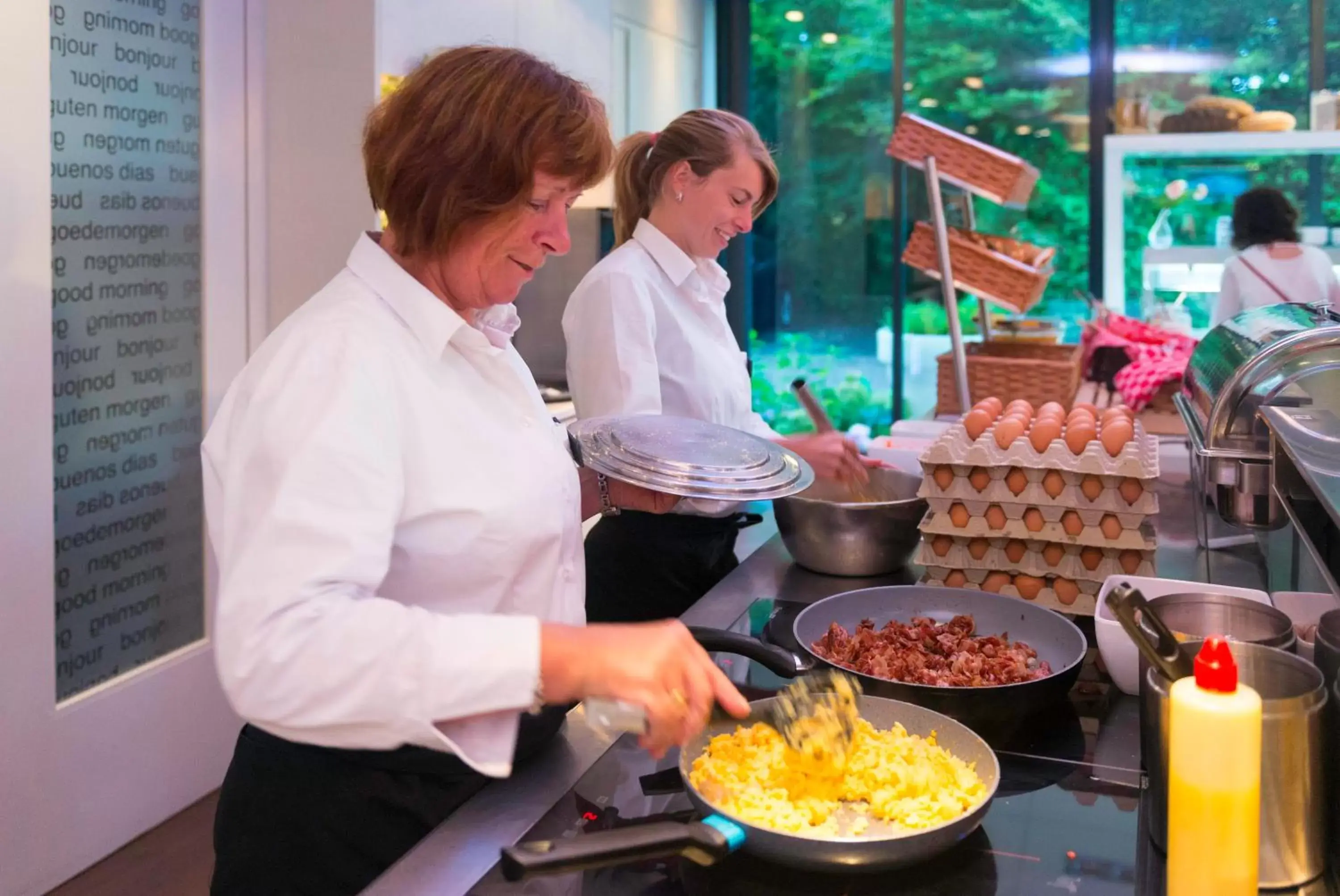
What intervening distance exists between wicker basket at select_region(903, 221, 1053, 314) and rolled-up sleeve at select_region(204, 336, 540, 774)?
2.61 m

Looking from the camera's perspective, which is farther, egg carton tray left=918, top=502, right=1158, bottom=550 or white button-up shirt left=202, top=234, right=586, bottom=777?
egg carton tray left=918, top=502, right=1158, bottom=550

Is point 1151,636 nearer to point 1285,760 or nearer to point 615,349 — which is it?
point 1285,760

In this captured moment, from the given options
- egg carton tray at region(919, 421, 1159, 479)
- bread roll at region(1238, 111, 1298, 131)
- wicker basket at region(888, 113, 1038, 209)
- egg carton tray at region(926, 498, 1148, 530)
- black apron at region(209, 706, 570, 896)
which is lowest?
black apron at region(209, 706, 570, 896)

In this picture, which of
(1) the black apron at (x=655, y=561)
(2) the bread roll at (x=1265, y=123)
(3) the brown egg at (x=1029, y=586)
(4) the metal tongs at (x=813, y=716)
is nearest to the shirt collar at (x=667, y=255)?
(1) the black apron at (x=655, y=561)

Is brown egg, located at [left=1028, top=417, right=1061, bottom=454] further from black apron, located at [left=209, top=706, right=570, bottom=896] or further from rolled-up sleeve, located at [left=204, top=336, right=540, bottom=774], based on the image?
rolled-up sleeve, located at [left=204, top=336, right=540, bottom=774]

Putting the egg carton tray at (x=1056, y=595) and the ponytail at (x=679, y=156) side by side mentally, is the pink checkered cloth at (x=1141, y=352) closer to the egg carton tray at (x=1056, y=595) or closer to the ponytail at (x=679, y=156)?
the ponytail at (x=679, y=156)

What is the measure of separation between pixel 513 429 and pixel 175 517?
6.64 feet

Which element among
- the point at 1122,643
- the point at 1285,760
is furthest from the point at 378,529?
the point at 1122,643

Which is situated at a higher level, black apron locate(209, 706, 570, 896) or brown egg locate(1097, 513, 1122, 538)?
brown egg locate(1097, 513, 1122, 538)

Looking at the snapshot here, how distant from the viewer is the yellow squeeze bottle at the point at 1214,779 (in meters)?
0.83

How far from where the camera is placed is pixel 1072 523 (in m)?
1.73

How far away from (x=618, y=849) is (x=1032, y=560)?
1071 mm

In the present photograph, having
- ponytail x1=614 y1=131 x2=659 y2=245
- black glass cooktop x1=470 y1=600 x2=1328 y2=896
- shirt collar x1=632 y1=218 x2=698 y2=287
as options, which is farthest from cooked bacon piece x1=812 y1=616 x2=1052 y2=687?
ponytail x1=614 y1=131 x2=659 y2=245

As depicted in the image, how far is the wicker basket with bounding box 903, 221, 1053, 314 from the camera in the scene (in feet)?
10.9
